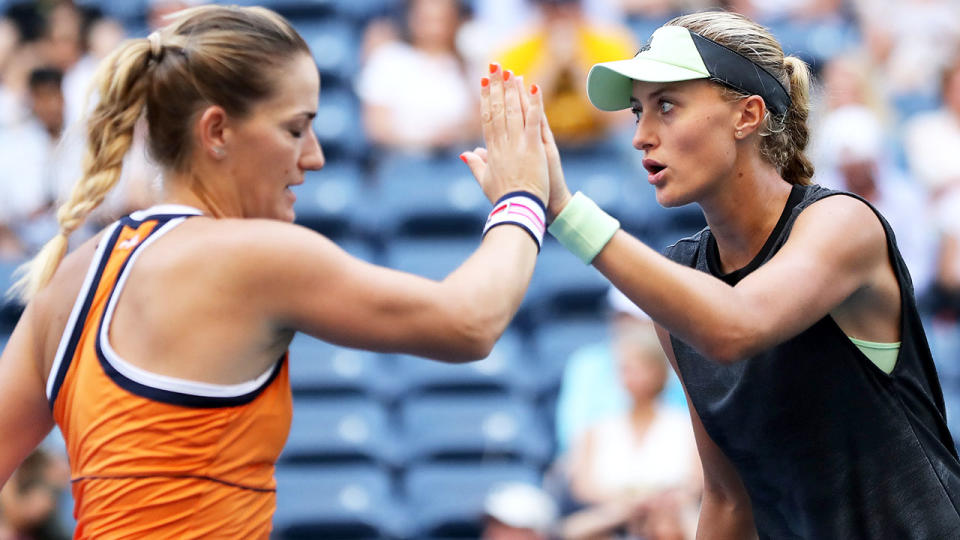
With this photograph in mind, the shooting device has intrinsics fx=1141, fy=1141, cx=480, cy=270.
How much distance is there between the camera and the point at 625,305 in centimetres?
501

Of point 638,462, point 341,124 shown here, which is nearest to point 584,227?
point 638,462

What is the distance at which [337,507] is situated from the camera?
5176 millimetres

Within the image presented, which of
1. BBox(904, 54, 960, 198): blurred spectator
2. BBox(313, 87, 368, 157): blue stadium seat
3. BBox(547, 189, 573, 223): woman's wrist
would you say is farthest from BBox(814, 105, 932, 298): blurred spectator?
BBox(547, 189, 573, 223): woman's wrist

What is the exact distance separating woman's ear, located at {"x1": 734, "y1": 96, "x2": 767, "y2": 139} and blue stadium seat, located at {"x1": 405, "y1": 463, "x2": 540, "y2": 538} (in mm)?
3059

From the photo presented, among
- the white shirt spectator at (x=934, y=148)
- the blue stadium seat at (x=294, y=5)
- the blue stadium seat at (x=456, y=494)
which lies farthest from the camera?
the blue stadium seat at (x=294, y=5)

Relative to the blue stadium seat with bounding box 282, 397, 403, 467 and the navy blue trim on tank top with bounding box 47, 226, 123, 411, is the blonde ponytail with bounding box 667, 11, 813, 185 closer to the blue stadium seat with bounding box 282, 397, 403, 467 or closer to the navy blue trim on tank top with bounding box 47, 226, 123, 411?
the navy blue trim on tank top with bounding box 47, 226, 123, 411

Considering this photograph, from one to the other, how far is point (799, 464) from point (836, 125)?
379 centimetres

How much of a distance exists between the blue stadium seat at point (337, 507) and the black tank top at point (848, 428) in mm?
3106

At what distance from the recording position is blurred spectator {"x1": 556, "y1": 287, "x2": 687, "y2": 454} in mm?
4887

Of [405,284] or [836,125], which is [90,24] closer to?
[836,125]

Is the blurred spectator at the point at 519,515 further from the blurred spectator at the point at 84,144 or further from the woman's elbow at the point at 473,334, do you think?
the woman's elbow at the point at 473,334

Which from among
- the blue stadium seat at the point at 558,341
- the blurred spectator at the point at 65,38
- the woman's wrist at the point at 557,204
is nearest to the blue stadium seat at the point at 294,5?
the blurred spectator at the point at 65,38

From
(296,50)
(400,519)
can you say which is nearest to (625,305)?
(400,519)

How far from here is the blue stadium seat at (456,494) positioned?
200 inches
